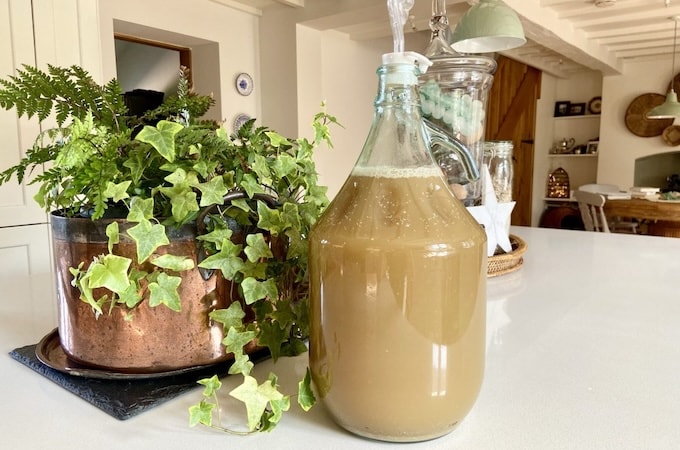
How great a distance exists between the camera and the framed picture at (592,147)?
Answer: 19.3 feet

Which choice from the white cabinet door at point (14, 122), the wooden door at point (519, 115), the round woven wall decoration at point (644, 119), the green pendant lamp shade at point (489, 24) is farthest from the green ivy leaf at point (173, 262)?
the round woven wall decoration at point (644, 119)

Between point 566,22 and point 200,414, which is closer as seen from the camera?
point 200,414

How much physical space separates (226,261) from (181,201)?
66mm

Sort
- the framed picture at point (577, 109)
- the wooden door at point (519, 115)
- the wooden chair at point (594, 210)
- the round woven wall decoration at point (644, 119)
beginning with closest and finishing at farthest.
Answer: the wooden chair at point (594, 210)
the round woven wall decoration at point (644, 119)
the wooden door at point (519, 115)
the framed picture at point (577, 109)

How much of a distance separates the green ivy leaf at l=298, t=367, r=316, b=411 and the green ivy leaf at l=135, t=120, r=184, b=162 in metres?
A: 0.21

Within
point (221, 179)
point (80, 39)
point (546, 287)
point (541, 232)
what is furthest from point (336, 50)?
point (221, 179)

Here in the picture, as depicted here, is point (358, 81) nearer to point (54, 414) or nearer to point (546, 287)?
point (546, 287)

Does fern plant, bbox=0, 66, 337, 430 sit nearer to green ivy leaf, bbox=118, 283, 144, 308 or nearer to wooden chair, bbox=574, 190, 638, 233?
green ivy leaf, bbox=118, 283, 144, 308

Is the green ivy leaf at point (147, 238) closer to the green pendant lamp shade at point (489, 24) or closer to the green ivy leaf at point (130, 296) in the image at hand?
the green ivy leaf at point (130, 296)

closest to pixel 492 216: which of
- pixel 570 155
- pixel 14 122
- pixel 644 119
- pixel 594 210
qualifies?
pixel 14 122

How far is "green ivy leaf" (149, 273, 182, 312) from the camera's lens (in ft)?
1.37

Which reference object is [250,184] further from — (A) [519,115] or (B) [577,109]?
(B) [577,109]

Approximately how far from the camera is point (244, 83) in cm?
373

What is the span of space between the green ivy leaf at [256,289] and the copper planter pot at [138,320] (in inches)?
1.5
